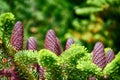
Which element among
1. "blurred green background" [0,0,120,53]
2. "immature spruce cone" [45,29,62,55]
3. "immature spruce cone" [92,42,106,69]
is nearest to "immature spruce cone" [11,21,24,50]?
"immature spruce cone" [45,29,62,55]

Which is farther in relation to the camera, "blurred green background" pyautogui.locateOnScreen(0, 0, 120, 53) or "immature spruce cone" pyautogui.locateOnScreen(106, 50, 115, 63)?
"blurred green background" pyautogui.locateOnScreen(0, 0, 120, 53)

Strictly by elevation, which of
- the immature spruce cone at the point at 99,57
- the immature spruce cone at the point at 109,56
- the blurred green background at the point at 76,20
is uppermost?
the blurred green background at the point at 76,20

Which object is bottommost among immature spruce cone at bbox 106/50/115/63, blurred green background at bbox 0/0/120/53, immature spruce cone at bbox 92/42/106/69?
immature spruce cone at bbox 92/42/106/69

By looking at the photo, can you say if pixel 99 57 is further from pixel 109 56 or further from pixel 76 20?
pixel 76 20

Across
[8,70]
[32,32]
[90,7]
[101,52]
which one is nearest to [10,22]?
[8,70]

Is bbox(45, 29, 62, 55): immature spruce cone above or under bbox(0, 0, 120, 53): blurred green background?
under

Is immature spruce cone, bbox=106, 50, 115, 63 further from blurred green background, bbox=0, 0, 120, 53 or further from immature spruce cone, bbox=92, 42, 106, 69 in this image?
blurred green background, bbox=0, 0, 120, 53

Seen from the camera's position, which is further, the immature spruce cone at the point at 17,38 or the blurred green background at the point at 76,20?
the blurred green background at the point at 76,20

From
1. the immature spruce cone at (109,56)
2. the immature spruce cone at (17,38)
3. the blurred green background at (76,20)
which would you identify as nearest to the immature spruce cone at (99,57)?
the immature spruce cone at (109,56)

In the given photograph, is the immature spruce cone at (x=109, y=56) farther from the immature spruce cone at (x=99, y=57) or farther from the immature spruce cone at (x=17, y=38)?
the immature spruce cone at (x=17, y=38)

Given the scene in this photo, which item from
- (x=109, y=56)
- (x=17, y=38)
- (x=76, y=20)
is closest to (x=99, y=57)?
(x=109, y=56)
